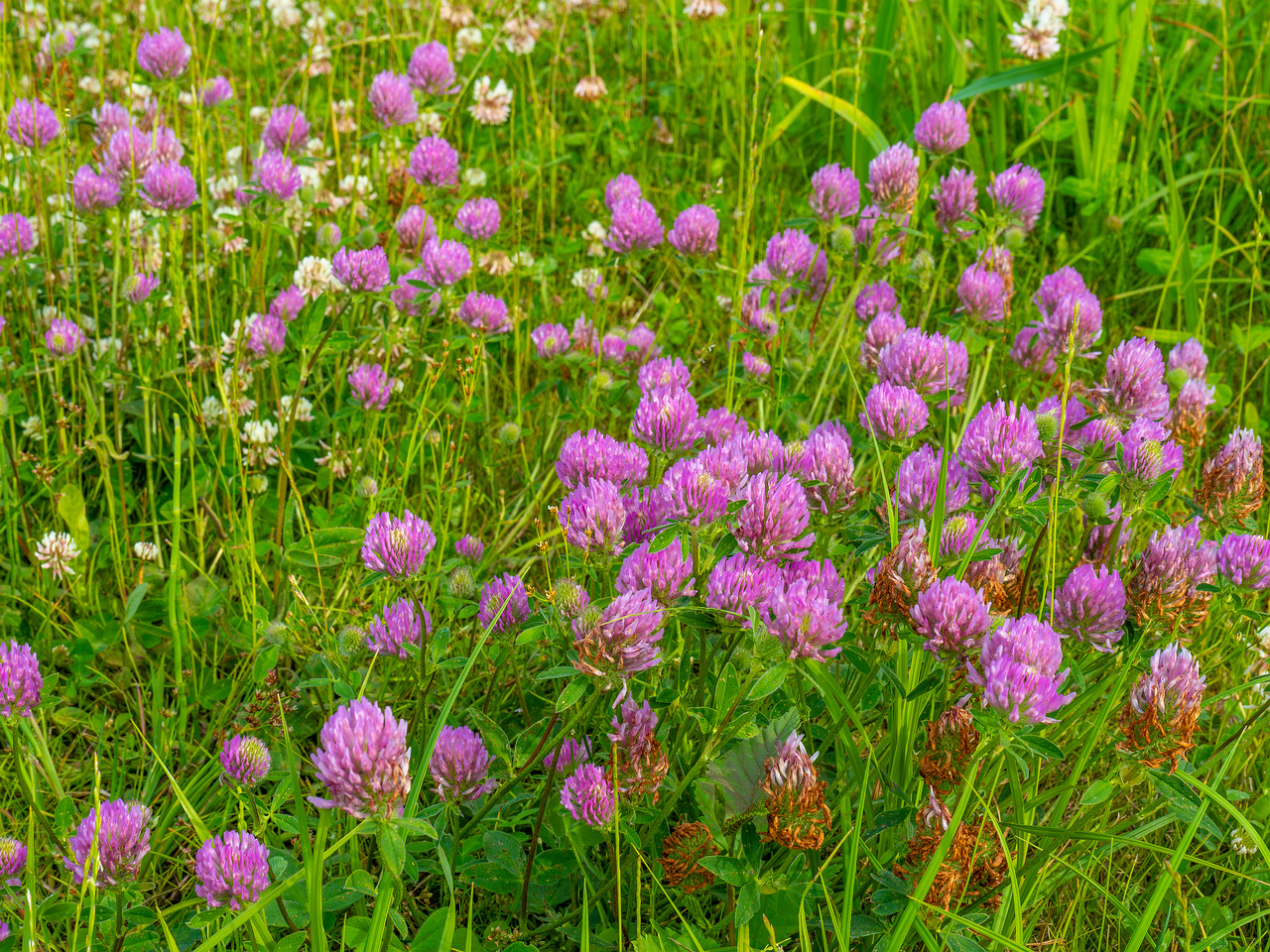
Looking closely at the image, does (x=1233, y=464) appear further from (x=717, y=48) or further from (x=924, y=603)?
(x=717, y=48)

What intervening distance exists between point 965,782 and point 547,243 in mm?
2763

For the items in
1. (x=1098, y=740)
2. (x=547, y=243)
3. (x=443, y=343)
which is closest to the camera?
(x=1098, y=740)

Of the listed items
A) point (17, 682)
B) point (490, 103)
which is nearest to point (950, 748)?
point (17, 682)

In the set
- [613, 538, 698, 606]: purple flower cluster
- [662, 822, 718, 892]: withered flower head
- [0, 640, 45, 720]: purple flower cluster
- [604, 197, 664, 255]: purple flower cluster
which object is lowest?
[662, 822, 718, 892]: withered flower head

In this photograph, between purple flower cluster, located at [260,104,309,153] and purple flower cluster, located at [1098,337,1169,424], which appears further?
purple flower cluster, located at [260,104,309,153]

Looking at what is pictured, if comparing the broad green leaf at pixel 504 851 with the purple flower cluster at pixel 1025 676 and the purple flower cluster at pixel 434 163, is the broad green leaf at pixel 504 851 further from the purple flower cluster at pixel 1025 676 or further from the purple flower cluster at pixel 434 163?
the purple flower cluster at pixel 434 163

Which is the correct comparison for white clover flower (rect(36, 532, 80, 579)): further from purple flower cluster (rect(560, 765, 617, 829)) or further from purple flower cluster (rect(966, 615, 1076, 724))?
purple flower cluster (rect(966, 615, 1076, 724))

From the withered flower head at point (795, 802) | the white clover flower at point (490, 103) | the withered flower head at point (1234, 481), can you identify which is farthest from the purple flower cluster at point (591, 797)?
the white clover flower at point (490, 103)

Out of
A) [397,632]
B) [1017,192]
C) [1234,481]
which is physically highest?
[1017,192]

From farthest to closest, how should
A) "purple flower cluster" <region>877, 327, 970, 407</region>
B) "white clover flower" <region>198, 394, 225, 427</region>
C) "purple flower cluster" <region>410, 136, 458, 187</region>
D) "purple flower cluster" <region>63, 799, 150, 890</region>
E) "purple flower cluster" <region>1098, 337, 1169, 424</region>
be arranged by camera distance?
"purple flower cluster" <region>410, 136, 458, 187</region> → "white clover flower" <region>198, 394, 225, 427</region> → "purple flower cluster" <region>877, 327, 970, 407</region> → "purple flower cluster" <region>1098, 337, 1169, 424</region> → "purple flower cluster" <region>63, 799, 150, 890</region>

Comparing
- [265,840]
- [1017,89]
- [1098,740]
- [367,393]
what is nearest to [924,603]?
[1098,740]

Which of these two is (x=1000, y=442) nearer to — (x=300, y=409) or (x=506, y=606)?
(x=506, y=606)

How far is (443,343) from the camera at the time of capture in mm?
2869

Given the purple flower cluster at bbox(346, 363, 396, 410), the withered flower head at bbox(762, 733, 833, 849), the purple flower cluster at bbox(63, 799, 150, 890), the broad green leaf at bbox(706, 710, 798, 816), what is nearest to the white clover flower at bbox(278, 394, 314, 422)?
the purple flower cluster at bbox(346, 363, 396, 410)
